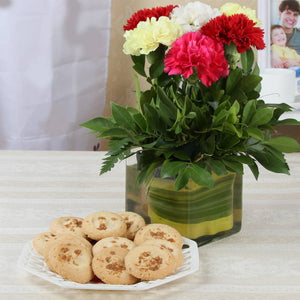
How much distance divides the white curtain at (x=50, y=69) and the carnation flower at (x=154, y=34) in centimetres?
122

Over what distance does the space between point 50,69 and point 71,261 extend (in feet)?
4.40

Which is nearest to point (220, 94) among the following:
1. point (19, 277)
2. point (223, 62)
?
point (223, 62)

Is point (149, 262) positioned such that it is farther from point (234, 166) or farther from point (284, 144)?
point (284, 144)

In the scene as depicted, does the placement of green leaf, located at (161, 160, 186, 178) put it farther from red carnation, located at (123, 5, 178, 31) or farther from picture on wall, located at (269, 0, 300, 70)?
picture on wall, located at (269, 0, 300, 70)

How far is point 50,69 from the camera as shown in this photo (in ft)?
6.52

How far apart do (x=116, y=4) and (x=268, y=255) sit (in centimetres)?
164

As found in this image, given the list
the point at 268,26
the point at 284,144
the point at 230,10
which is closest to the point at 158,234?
the point at 284,144

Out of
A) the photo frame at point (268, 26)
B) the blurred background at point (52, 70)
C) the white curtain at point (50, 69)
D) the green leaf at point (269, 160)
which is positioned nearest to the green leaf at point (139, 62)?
the green leaf at point (269, 160)

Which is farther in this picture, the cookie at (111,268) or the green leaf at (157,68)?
the green leaf at (157,68)

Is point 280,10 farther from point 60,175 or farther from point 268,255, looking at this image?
point 268,255

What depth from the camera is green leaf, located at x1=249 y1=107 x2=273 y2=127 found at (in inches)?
32.9

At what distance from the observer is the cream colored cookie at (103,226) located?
826 millimetres

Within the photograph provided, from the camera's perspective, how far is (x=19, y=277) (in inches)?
31.2

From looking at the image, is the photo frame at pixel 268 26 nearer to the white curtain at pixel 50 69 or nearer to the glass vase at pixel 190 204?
the white curtain at pixel 50 69
